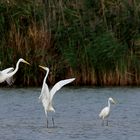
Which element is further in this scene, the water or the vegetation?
the vegetation

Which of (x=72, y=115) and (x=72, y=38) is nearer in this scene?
(x=72, y=115)

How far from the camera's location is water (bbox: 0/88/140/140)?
15.5 m

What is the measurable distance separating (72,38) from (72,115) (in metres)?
6.22

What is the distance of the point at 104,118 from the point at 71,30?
781cm

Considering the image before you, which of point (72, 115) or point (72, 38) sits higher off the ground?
point (72, 38)

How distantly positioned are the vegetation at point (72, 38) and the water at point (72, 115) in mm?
754

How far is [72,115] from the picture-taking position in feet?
61.4

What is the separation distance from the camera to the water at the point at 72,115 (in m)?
15.5

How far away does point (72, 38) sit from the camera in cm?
2456

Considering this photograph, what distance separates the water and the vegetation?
0.75 metres

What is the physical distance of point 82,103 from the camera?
21.2 metres

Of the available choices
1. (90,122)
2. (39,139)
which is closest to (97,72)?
(90,122)

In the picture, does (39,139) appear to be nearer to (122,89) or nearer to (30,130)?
(30,130)

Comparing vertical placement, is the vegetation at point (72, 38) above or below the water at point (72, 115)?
above
